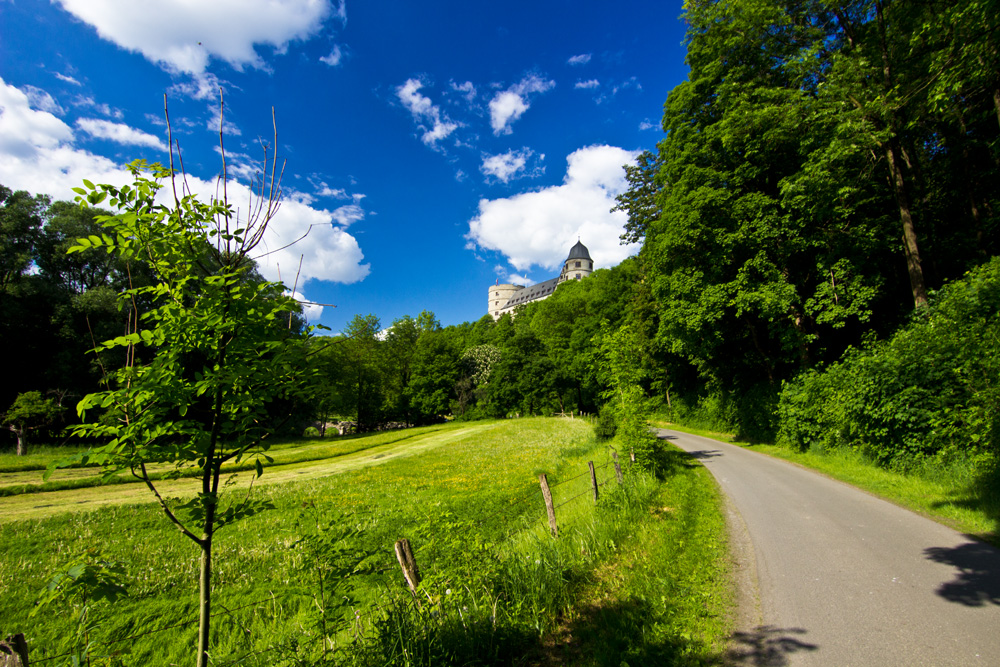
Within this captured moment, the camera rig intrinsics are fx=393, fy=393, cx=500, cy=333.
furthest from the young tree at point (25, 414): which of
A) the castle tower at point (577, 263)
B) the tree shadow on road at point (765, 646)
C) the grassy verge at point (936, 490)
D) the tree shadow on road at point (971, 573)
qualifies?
the castle tower at point (577, 263)

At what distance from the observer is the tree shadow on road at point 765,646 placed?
4484 mm

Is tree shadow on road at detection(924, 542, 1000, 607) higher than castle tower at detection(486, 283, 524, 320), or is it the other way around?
castle tower at detection(486, 283, 524, 320)

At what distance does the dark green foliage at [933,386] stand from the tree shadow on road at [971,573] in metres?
3.86

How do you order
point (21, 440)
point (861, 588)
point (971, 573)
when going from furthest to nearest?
point (21, 440) → point (971, 573) → point (861, 588)

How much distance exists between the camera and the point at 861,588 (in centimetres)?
574

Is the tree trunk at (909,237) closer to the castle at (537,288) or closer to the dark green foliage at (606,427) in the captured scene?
the dark green foliage at (606,427)

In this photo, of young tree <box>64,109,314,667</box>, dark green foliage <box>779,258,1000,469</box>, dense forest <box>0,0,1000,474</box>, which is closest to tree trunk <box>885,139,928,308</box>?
→ dense forest <box>0,0,1000,474</box>

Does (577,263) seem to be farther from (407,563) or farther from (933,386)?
(407,563)

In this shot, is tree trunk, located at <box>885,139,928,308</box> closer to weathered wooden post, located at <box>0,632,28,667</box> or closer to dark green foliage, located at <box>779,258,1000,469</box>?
dark green foliage, located at <box>779,258,1000,469</box>

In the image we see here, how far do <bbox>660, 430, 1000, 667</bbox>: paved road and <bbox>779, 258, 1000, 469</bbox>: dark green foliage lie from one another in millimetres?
2829

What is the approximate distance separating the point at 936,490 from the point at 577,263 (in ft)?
444

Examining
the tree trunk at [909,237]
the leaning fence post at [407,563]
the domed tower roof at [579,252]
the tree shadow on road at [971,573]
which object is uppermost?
the domed tower roof at [579,252]

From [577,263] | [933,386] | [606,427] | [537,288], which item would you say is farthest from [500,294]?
[933,386]

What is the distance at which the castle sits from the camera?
14025 cm
